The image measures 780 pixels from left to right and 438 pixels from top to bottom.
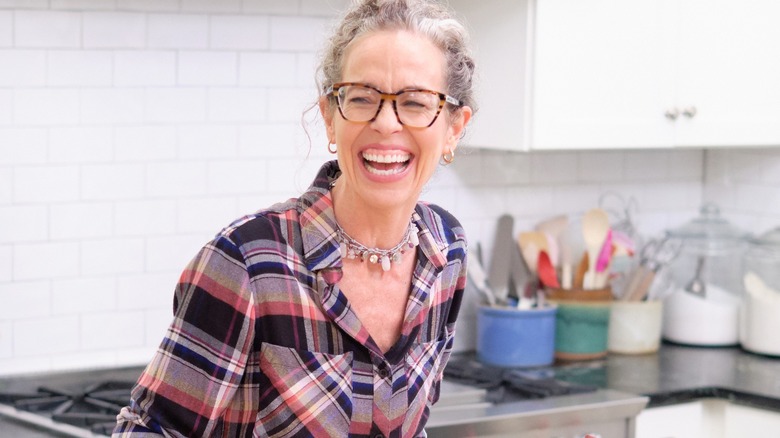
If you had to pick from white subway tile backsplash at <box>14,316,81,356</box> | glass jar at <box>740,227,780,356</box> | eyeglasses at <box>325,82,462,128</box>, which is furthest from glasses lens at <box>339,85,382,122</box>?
glass jar at <box>740,227,780,356</box>

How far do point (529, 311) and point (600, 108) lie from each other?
62cm

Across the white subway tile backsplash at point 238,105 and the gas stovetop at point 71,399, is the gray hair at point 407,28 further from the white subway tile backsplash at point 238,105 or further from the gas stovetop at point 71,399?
the white subway tile backsplash at point 238,105

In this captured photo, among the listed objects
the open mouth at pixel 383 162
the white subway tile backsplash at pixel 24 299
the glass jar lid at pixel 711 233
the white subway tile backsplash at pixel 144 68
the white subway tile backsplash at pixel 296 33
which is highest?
the white subway tile backsplash at pixel 296 33

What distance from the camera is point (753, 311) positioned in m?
3.65

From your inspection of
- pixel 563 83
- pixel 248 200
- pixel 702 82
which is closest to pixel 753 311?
pixel 702 82

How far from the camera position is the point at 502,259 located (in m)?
3.47

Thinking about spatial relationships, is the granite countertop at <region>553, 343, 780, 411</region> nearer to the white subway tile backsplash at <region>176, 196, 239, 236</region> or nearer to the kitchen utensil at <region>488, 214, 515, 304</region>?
the kitchen utensil at <region>488, 214, 515, 304</region>

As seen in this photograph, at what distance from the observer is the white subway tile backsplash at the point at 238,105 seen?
3070mm

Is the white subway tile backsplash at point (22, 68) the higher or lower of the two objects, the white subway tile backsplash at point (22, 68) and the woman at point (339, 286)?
the higher

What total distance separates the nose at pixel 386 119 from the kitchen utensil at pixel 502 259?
1906 mm

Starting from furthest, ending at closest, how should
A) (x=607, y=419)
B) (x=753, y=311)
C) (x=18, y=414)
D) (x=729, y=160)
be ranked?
(x=729, y=160), (x=753, y=311), (x=607, y=419), (x=18, y=414)

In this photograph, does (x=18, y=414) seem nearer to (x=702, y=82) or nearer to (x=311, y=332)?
(x=311, y=332)

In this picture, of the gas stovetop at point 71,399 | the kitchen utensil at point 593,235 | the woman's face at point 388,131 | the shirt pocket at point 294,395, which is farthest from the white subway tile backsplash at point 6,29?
the kitchen utensil at point 593,235

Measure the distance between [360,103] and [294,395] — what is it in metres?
0.41
